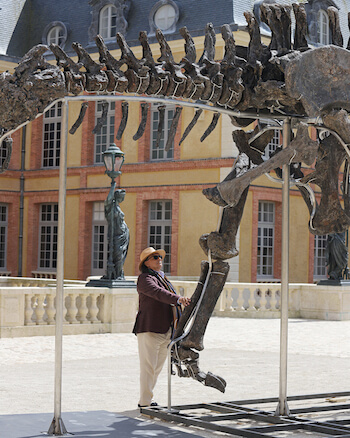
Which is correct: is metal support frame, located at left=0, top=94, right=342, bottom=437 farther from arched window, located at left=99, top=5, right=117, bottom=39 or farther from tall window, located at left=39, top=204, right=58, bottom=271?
tall window, located at left=39, top=204, right=58, bottom=271

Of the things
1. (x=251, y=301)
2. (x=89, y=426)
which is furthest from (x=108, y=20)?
(x=89, y=426)

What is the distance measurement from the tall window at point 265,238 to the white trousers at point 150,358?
1822 centimetres

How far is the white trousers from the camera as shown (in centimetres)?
756

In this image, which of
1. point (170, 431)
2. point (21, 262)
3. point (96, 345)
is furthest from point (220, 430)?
point (21, 262)

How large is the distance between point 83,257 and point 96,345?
14357mm

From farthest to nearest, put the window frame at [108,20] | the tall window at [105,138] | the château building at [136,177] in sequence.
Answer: the tall window at [105,138] < the window frame at [108,20] < the château building at [136,177]

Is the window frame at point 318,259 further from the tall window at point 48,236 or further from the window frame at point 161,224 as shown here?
the tall window at point 48,236

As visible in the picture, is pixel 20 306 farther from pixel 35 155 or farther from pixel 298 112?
pixel 35 155

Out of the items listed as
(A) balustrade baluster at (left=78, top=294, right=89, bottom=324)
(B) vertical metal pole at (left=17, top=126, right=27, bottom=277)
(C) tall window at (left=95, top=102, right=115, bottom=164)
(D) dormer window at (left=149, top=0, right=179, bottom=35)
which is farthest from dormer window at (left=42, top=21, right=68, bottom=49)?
(A) balustrade baluster at (left=78, top=294, right=89, bottom=324)

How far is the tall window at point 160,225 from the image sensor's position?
26.6 m

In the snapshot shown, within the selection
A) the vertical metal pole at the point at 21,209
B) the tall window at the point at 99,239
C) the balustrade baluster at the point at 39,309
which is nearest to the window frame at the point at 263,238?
the tall window at the point at 99,239

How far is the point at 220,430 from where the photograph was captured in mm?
6621

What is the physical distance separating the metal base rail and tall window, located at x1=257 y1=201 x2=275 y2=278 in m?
17.9

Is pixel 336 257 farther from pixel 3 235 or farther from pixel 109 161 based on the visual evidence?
pixel 3 235
